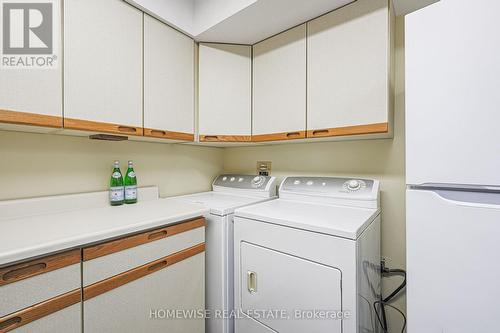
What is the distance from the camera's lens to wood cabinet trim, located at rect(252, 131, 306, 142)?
1.50m

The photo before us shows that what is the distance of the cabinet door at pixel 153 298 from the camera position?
91 cm

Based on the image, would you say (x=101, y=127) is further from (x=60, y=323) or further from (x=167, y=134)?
(x=60, y=323)

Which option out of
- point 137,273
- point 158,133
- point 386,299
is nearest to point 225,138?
point 158,133

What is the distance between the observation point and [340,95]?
4.37ft

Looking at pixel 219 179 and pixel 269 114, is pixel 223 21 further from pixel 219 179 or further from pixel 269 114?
pixel 219 179

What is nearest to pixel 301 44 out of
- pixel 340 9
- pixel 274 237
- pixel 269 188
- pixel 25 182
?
pixel 340 9

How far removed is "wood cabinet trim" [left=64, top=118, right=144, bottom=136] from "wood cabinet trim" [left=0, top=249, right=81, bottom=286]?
0.61 metres

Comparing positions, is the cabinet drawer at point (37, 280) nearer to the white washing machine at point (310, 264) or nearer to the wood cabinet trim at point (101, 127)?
the wood cabinet trim at point (101, 127)

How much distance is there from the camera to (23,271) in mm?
735

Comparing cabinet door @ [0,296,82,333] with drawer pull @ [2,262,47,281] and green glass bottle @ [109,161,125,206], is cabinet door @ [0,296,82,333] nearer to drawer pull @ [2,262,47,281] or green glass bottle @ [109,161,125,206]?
drawer pull @ [2,262,47,281]

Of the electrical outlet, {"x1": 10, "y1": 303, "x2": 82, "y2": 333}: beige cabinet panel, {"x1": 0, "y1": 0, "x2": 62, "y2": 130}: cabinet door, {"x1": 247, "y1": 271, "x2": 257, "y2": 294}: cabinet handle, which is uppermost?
{"x1": 0, "y1": 0, "x2": 62, "y2": 130}: cabinet door

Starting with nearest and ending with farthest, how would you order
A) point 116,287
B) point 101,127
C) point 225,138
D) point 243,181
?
point 116,287 < point 101,127 < point 225,138 < point 243,181

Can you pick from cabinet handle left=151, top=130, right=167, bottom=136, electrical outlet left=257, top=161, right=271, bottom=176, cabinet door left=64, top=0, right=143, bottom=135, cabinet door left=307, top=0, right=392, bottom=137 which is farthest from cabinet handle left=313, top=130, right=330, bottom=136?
cabinet door left=64, top=0, right=143, bottom=135

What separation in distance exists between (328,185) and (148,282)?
1168mm
